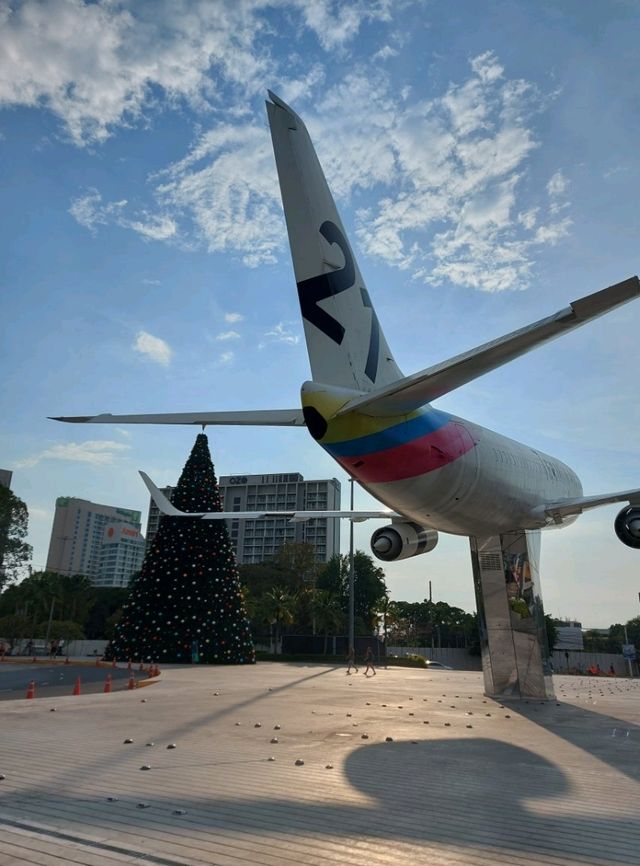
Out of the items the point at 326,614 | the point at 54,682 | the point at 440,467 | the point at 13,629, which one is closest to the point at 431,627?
the point at 326,614

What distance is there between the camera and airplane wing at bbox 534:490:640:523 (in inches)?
569

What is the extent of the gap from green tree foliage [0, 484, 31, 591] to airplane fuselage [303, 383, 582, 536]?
44.0 meters

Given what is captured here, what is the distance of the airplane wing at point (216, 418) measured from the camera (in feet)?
32.7

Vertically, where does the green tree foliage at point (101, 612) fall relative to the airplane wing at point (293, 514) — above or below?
below

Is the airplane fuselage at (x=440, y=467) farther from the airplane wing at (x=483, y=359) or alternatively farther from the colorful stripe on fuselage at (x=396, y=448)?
the airplane wing at (x=483, y=359)

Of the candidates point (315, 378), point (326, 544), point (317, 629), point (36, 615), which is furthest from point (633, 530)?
point (326, 544)

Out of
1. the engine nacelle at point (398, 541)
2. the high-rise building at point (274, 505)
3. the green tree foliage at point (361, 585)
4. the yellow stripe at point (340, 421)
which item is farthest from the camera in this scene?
the high-rise building at point (274, 505)

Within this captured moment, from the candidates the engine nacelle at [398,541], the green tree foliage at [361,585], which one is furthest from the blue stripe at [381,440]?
the green tree foliage at [361,585]

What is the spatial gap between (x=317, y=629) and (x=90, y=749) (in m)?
57.9

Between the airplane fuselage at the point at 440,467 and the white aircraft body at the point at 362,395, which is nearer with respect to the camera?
the white aircraft body at the point at 362,395

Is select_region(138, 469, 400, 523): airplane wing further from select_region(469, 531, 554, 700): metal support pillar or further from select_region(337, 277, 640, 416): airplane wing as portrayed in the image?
select_region(337, 277, 640, 416): airplane wing

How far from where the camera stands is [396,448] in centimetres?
1092

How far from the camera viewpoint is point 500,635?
669 inches

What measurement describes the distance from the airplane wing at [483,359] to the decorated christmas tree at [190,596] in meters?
26.0
